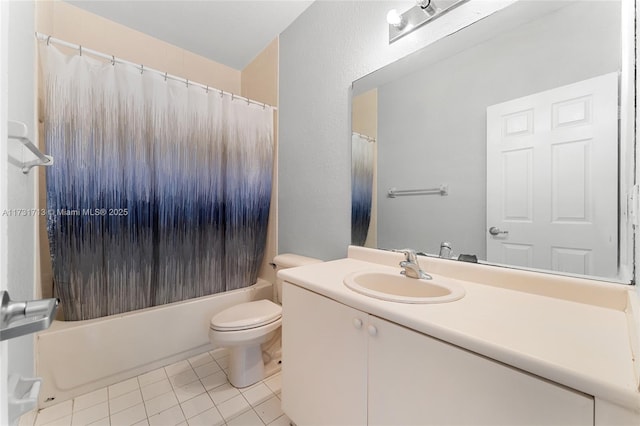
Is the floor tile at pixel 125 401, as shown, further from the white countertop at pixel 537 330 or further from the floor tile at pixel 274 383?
the white countertop at pixel 537 330

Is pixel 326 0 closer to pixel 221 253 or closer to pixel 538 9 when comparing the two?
pixel 538 9

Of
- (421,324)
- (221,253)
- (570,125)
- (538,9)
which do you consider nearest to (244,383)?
(221,253)

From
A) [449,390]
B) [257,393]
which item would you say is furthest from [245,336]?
[449,390]

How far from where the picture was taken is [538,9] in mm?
903

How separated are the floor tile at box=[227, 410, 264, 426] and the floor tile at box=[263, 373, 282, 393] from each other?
0.19 meters

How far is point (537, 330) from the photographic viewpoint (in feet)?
2.08

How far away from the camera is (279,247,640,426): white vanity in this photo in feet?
1.63

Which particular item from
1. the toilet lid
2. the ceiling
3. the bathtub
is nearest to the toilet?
the toilet lid

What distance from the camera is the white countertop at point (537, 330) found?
474 mm

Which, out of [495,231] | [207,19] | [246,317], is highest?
[207,19]

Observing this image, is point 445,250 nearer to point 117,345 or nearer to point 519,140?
point 519,140

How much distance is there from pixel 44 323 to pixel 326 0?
2026 millimetres

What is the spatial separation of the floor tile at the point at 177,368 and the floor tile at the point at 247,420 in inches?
23.1

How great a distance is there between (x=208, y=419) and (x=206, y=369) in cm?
43
